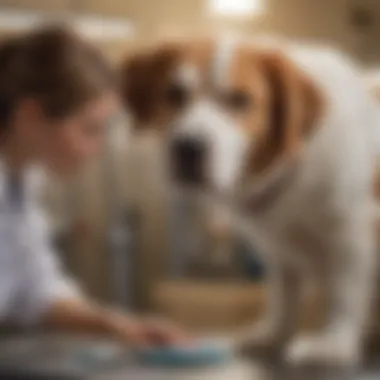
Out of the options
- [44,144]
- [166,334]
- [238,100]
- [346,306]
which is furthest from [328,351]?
[44,144]

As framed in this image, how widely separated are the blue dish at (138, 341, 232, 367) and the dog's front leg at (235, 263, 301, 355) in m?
0.02

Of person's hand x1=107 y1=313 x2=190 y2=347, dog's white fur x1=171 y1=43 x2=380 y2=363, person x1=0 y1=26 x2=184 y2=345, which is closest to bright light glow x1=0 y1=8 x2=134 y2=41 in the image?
person x1=0 y1=26 x2=184 y2=345

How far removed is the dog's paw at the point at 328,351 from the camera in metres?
1.03

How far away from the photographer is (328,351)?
3.39 feet

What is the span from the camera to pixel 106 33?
1.04 meters

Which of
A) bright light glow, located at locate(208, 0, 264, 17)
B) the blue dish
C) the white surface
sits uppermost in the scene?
bright light glow, located at locate(208, 0, 264, 17)

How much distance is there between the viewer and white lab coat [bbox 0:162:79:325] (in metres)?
1.06

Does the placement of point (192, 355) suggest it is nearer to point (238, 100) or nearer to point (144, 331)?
point (144, 331)

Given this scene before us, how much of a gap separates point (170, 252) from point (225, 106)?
0.56ft

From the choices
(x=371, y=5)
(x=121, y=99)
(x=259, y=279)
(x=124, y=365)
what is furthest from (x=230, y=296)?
(x=371, y=5)

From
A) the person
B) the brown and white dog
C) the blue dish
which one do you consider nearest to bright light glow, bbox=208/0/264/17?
the brown and white dog

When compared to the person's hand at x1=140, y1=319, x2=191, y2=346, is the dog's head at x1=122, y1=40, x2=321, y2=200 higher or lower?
higher

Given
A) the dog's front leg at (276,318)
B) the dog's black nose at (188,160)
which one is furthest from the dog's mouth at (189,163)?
the dog's front leg at (276,318)

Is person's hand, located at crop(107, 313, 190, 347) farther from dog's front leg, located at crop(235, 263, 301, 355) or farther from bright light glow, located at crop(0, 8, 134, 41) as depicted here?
bright light glow, located at crop(0, 8, 134, 41)
